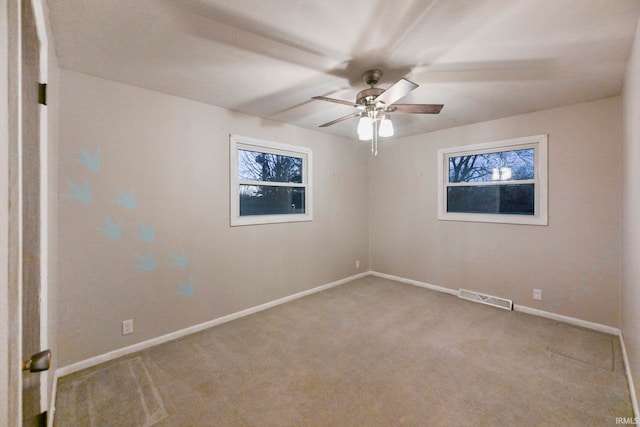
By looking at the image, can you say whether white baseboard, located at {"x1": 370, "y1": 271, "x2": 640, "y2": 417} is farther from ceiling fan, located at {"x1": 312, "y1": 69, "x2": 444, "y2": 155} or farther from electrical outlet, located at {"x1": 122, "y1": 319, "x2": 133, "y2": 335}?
electrical outlet, located at {"x1": 122, "y1": 319, "x2": 133, "y2": 335}

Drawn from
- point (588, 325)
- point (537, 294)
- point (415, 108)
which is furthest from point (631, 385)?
point (415, 108)

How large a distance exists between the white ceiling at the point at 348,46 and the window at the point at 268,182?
77cm

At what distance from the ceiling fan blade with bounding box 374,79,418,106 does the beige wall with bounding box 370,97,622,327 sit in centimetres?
222

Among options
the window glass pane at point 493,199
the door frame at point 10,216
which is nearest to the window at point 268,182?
the window glass pane at point 493,199

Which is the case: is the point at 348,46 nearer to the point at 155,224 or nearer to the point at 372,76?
the point at 372,76

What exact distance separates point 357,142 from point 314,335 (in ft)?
10.7

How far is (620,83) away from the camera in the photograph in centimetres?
254

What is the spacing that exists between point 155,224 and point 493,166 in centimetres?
419

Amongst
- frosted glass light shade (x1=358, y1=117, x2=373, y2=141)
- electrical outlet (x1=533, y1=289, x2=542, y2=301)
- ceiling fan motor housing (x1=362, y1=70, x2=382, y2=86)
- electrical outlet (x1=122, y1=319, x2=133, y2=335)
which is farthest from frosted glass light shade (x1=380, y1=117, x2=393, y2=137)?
electrical outlet (x1=122, y1=319, x2=133, y2=335)

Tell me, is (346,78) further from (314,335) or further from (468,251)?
(468,251)

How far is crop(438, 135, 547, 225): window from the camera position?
134 inches

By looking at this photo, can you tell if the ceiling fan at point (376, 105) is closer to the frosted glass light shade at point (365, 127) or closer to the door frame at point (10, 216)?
the frosted glass light shade at point (365, 127)

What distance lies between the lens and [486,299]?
3.75 metres

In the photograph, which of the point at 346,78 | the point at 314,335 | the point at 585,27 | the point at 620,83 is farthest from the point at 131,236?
the point at 620,83
